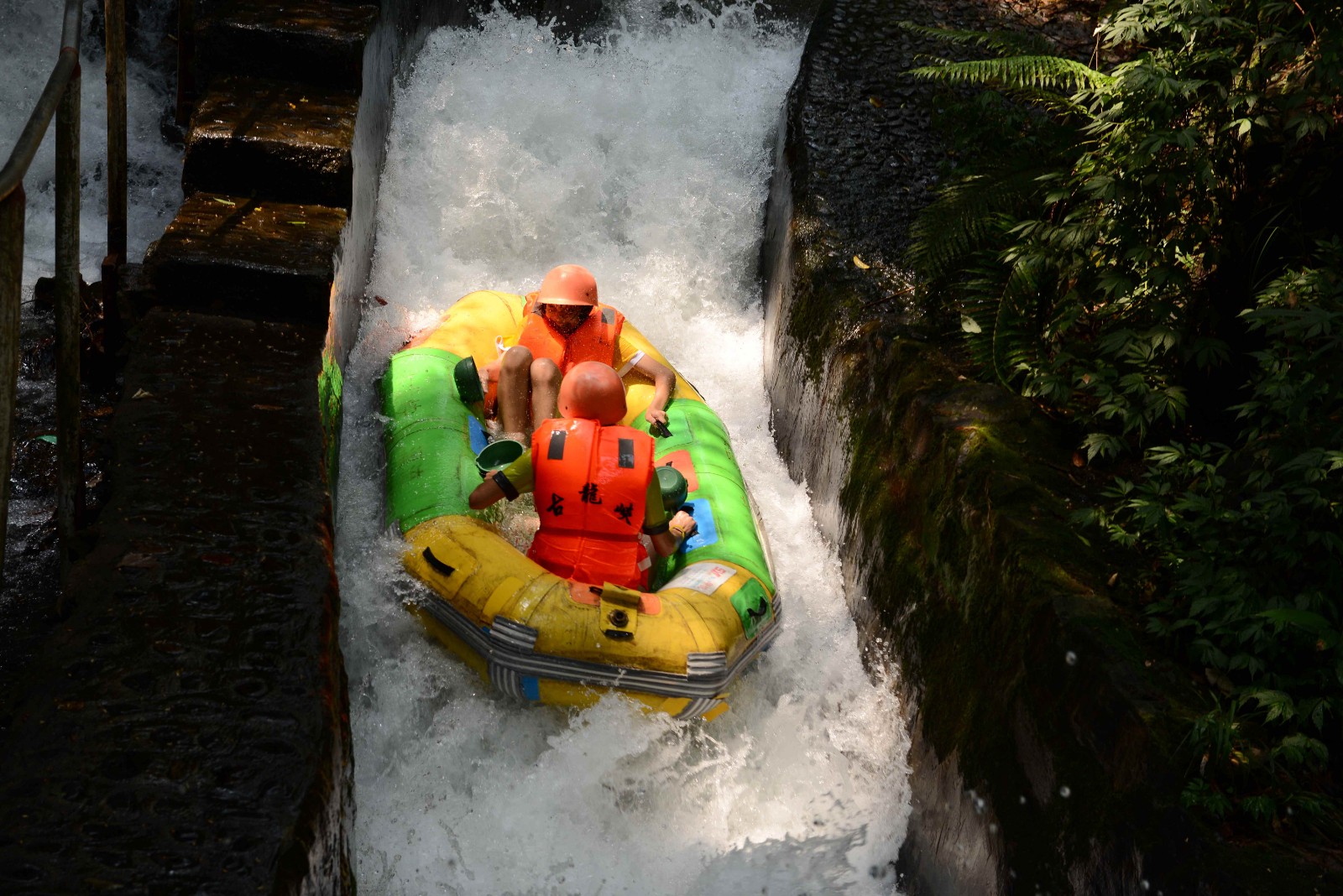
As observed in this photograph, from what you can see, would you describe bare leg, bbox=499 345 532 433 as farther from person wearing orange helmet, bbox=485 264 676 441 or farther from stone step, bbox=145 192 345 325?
stone step, bbox=145 192 345 325

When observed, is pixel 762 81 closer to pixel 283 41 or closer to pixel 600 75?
pixel 600 75

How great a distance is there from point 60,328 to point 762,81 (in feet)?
22.2

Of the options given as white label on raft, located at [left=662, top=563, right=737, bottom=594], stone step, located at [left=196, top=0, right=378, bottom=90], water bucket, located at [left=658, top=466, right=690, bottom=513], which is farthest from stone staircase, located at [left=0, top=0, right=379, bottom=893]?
white label on raft, located at [left=662, top=563, right=737, bottom=594]

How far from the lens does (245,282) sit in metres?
4.61

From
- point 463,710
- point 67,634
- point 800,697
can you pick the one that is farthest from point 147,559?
point 800,697

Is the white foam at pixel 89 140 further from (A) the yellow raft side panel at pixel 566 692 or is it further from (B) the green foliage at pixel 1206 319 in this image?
(B) the green foliage at pixel 1206 319

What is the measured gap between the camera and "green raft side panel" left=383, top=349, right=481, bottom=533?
16.0 ft

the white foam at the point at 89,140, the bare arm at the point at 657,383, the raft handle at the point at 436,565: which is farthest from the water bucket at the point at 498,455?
the white foam at the point at 89,140

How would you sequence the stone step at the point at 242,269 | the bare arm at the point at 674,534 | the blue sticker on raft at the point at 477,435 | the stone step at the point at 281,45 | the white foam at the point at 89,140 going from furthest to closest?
the white foam at the point at 89,140 < the stone step at the point at 281,45 < the blue sticker on raft at the point at 477,435 < the bare arm at the point at 674,534 < the stone step at the point at 242,269

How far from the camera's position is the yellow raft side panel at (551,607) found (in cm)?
434

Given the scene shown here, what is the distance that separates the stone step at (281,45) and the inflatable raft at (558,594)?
5.46 ft

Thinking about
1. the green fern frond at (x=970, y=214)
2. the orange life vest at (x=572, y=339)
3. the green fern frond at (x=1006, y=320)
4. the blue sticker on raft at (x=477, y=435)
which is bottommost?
the blue sticker on raft at (x=477, y=435)

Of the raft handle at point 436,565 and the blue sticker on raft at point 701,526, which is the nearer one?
the raft handle at point 436,565

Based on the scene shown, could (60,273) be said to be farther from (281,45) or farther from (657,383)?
(657,383)
